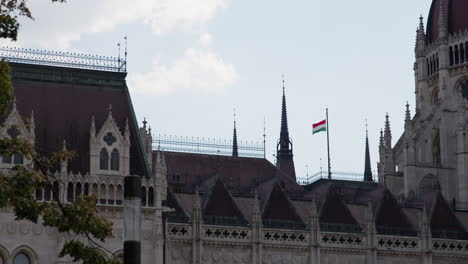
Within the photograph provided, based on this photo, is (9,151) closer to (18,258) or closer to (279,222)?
(18,258)

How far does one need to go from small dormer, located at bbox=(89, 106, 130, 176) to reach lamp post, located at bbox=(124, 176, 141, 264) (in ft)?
89.2

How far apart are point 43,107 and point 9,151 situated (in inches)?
1068

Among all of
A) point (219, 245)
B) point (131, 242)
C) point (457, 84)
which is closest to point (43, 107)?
point (219, 245)

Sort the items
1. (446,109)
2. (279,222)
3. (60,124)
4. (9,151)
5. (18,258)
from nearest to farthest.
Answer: (9,151)
(18,258)
(60,124)
(279,222)
(446,109)

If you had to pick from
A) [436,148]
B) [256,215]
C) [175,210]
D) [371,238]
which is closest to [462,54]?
[436,148]

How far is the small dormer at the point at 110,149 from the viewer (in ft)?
167

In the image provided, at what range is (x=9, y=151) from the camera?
25688 mm

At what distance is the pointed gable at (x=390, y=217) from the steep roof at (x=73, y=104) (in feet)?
47.4

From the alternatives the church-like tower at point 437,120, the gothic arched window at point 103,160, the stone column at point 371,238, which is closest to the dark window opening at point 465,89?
the church-like tower at point 437,120

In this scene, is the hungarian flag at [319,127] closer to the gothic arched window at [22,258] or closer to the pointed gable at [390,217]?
the pointed gable at [390,217]

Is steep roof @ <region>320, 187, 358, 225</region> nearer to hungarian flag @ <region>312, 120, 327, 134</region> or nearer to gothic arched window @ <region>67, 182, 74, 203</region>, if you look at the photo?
gothic arched window @ <region>67, 182, 74, 203</region>

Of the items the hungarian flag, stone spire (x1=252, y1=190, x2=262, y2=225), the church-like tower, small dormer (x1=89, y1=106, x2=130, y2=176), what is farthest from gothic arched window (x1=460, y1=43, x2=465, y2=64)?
small dormer (x1=89, y1=106, x2=130, y2=176)

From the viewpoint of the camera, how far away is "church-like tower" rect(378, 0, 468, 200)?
72.3 metres

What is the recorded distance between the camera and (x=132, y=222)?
23500 millimetres
